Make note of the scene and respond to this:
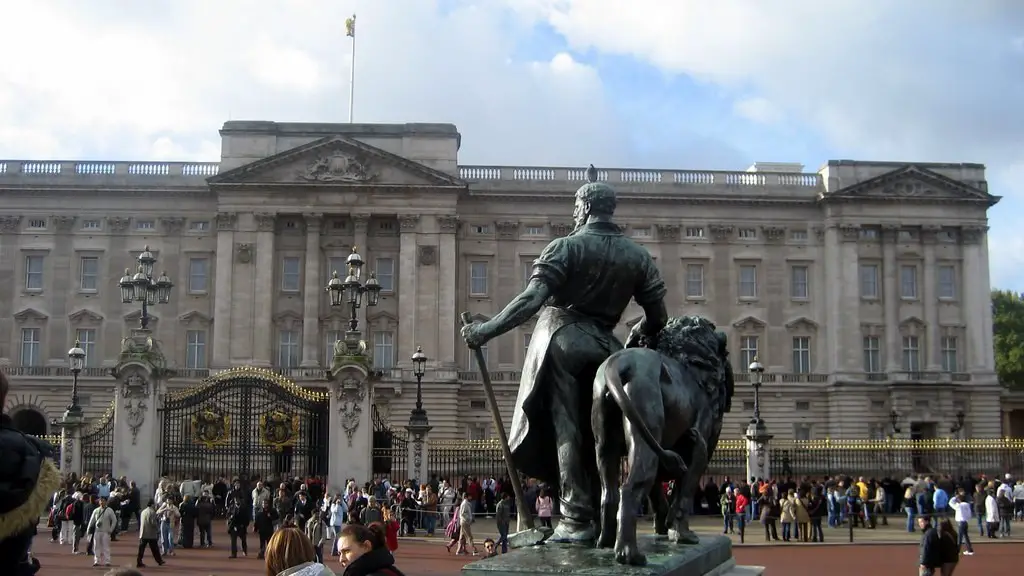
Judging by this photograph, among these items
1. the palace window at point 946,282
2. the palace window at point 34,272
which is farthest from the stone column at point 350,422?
the palace window at point 946,282

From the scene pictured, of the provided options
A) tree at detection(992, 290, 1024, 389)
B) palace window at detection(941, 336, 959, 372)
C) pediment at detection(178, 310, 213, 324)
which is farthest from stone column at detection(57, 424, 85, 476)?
tree at detection(992, 290, 1024, 389)

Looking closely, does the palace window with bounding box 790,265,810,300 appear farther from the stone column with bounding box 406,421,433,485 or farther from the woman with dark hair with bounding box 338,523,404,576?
the woman with dark hair with bounding box 338,523,404,576

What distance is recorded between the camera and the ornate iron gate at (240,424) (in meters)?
26.0

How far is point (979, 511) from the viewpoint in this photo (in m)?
27.7

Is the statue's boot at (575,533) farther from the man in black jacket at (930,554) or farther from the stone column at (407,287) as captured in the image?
the stone column at (407,287)

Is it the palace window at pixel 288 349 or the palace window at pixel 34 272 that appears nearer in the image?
the palace window at pixel 288 349

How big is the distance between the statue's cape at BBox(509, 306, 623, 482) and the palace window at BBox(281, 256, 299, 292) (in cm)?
4563

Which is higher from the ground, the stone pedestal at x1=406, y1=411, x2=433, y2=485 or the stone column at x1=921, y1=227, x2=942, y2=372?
the stone column at x1=921, y1=227, x2=942, y2=372

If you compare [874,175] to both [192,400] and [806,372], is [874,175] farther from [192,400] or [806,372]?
[192,400]

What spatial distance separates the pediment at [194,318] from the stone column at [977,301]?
37.7 meters

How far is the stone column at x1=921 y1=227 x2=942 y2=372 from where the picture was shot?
53.9 m

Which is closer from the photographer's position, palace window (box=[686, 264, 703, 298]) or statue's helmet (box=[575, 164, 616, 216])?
statue's helmet (box=[575, 164, 616, 216])

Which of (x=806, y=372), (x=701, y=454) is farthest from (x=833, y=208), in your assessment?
(x=701, y=454)

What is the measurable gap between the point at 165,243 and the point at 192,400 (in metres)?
28.8
